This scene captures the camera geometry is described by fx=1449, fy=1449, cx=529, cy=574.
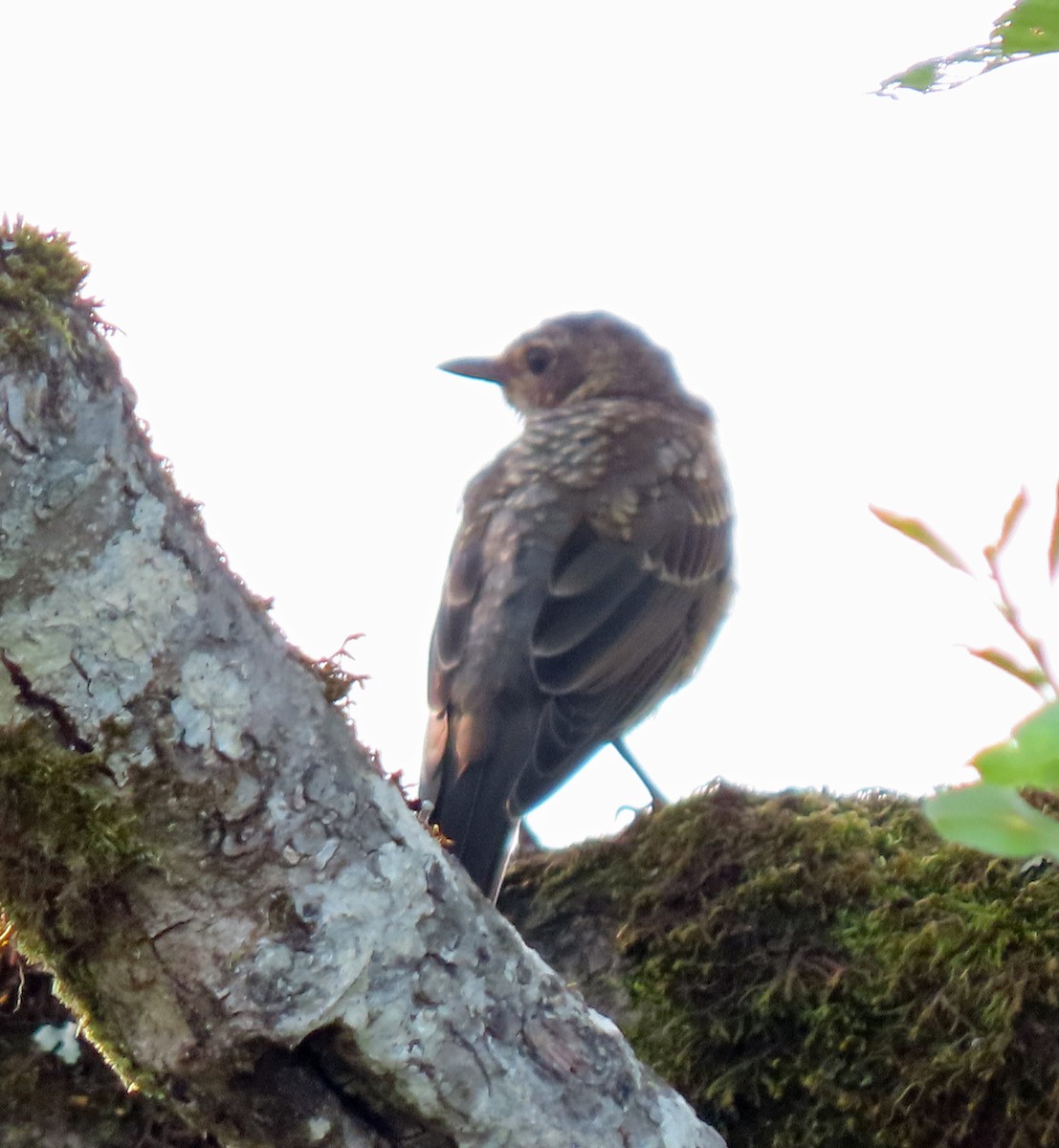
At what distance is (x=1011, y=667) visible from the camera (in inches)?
36.4

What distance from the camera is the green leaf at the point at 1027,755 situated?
0.69 meters

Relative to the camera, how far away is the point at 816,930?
296cm

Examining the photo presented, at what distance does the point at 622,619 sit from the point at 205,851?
2.67 metres

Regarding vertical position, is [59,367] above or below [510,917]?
above

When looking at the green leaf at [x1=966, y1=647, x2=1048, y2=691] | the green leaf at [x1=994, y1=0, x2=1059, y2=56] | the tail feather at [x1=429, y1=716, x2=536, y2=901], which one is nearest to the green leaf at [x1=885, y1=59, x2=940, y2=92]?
the green leaf at [x1=994, y1=0, x2=1059, y2=56]

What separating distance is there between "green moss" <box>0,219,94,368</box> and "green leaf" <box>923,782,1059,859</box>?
1.31 m

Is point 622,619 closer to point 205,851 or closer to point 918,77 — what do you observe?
point 205,851

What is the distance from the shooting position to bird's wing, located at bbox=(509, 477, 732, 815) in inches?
161

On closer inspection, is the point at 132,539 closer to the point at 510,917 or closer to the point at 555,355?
the point at 510,917

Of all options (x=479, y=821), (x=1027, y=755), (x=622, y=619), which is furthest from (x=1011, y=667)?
(x=622, y=619)

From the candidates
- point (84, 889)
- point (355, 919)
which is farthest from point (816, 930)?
point (84, 889)

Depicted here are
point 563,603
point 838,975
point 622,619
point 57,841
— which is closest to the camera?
point 57,841

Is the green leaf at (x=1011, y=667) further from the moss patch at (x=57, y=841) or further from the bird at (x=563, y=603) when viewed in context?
the bird at (x=563, y=603)

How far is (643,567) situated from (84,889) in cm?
291
